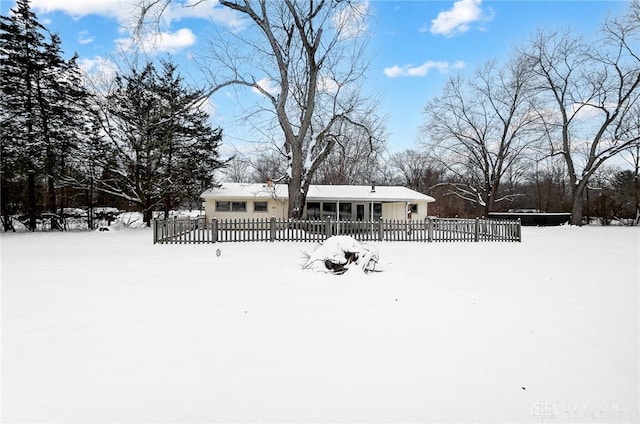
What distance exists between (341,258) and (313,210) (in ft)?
52.9

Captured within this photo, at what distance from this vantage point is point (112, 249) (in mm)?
10367

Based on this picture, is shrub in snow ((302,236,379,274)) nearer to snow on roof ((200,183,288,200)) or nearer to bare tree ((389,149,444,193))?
snow on roof ((200,183,288,200))

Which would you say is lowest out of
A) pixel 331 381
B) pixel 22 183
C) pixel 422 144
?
pixel 331 381

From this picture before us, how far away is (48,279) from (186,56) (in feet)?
41.2

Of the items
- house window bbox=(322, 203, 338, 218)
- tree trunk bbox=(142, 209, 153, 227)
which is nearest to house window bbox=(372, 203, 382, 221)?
house window bbox=(322, 203, 338, 218)

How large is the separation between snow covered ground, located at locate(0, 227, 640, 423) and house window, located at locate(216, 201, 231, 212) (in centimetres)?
1594

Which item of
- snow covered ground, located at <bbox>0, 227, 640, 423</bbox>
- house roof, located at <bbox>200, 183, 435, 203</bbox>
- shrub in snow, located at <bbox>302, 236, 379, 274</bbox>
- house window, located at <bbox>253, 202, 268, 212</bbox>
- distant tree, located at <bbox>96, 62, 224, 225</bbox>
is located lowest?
snow covered ground, located at <bbox>0, 227, 640, 423</bbox>

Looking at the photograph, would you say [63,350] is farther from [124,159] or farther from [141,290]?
[124,159]

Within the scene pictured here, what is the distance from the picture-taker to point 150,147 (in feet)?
68.3

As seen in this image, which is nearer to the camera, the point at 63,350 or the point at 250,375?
the point at 250,375

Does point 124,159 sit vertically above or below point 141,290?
above

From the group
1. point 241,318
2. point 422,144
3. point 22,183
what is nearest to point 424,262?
point 241,318

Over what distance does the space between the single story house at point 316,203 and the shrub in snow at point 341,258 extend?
14885 millimetres

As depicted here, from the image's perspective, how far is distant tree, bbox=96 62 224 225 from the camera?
20.2 m
